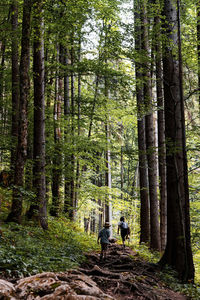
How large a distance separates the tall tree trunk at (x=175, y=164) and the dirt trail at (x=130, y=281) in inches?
37.0

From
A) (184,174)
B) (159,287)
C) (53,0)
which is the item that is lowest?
(159,287)

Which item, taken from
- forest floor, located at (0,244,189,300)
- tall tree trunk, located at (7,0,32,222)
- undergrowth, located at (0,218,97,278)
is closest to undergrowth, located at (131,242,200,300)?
forest floor, located at (0,244,189,300)

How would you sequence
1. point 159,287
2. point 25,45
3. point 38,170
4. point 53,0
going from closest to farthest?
point 159,287, point 25,45, point 38,170, point 53,0

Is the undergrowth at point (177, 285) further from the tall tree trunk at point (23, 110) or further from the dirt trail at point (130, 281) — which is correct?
the tall tree trunk at point (23, 110)

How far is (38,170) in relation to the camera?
1009cm

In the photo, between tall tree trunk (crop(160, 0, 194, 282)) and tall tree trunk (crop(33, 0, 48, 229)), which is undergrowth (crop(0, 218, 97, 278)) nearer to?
tall tree trunk (crop(33, 0, 48, 229))

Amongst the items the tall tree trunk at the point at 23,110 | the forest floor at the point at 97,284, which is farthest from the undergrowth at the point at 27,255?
the tall tree trunk at the point at 23,110

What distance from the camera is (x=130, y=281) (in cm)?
674

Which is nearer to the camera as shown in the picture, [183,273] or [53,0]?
[183,273]

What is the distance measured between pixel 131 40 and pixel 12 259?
787cm

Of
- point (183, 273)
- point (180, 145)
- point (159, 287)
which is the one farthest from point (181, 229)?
point (180, 145)

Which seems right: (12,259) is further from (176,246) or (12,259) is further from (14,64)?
(14,64)

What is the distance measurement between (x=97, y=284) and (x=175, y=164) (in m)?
4.51

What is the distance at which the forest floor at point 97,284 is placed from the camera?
385 cm
